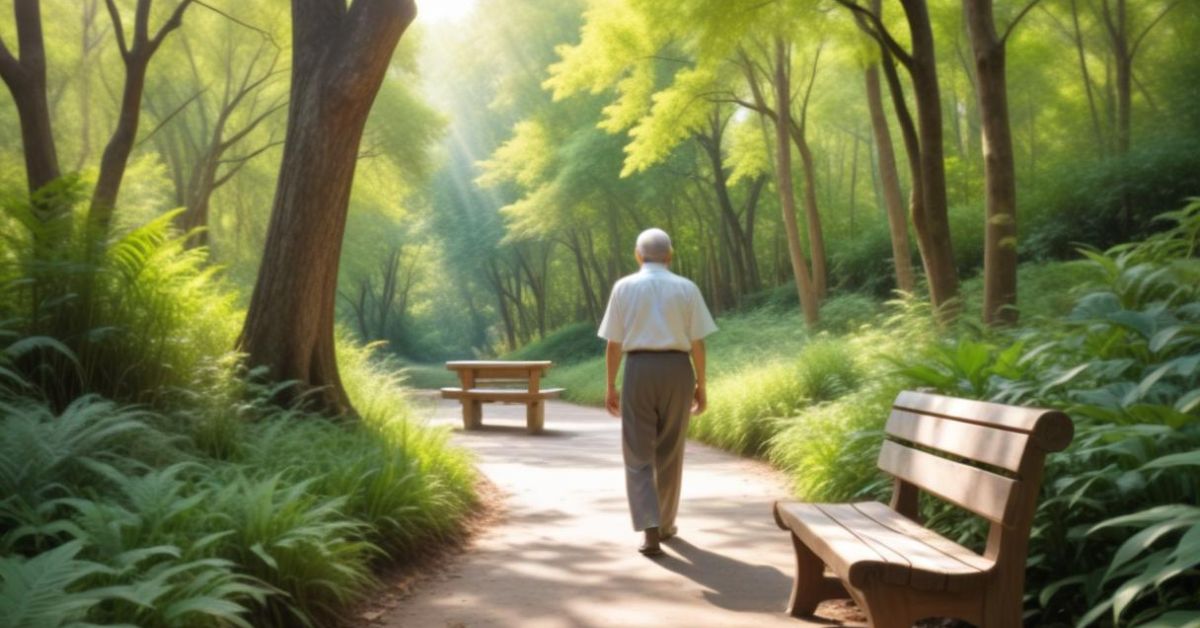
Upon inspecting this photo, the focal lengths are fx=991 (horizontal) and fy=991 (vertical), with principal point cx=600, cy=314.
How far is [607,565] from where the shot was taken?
5.79 meters

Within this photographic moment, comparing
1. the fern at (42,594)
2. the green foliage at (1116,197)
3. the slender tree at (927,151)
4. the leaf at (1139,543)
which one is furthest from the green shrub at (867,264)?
the fern at (42,594)

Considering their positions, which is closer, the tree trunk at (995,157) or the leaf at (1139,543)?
the leaf at (1139,543)

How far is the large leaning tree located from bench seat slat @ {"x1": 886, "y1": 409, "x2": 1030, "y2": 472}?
15.4ft

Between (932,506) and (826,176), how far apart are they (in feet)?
101

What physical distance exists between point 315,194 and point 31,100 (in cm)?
489

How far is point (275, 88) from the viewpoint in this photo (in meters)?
24.8

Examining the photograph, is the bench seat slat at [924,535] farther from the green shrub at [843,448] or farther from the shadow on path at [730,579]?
the green shrub at [843,448]

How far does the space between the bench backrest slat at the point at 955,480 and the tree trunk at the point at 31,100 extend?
9.50m

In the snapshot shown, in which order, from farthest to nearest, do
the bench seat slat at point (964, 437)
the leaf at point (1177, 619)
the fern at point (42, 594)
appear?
the bench seat slat at point (964, 437), the fern at point (42, 594), the leaf at point (1177, 619)

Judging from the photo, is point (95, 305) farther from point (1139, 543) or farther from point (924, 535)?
point (1139, 543)

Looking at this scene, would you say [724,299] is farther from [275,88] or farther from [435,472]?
[435,472]

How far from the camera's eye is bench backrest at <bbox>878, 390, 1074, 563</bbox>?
122 inches

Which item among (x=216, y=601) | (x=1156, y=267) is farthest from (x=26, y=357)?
(x=1156, y=267)

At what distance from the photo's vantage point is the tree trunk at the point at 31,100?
10523 mm
